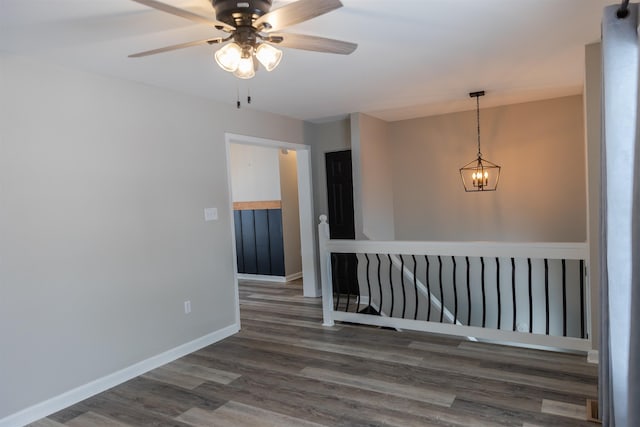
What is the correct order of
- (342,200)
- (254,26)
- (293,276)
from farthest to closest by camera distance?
(293,276) < (342,200) < (254,26)

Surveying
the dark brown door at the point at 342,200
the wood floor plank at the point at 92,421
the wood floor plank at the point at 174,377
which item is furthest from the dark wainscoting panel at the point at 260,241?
the wood floor plank at the point at 92,421

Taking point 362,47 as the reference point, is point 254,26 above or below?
below

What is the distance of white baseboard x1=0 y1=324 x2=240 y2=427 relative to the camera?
8.76 ft

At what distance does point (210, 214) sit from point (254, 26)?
94.4 inches

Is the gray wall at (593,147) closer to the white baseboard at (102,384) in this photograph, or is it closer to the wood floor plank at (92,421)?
the white baseboard at (102,384)

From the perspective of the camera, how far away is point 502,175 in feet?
17.4

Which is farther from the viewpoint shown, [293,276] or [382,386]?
[293,276]

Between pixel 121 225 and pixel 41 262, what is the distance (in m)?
0.62

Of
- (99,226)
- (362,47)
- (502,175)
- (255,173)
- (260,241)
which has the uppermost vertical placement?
(362,47)

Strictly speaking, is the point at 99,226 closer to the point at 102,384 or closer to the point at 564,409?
the point at 102,384

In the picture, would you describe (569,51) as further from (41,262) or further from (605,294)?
Result: (41,262)

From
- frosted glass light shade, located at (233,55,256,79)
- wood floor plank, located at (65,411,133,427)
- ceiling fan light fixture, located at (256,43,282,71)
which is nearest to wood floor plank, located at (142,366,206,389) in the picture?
wood floor plank, located at (65,411,133,427)

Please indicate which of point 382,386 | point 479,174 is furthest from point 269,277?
point 382,386

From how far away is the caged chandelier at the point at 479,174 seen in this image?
5000 millimetres
